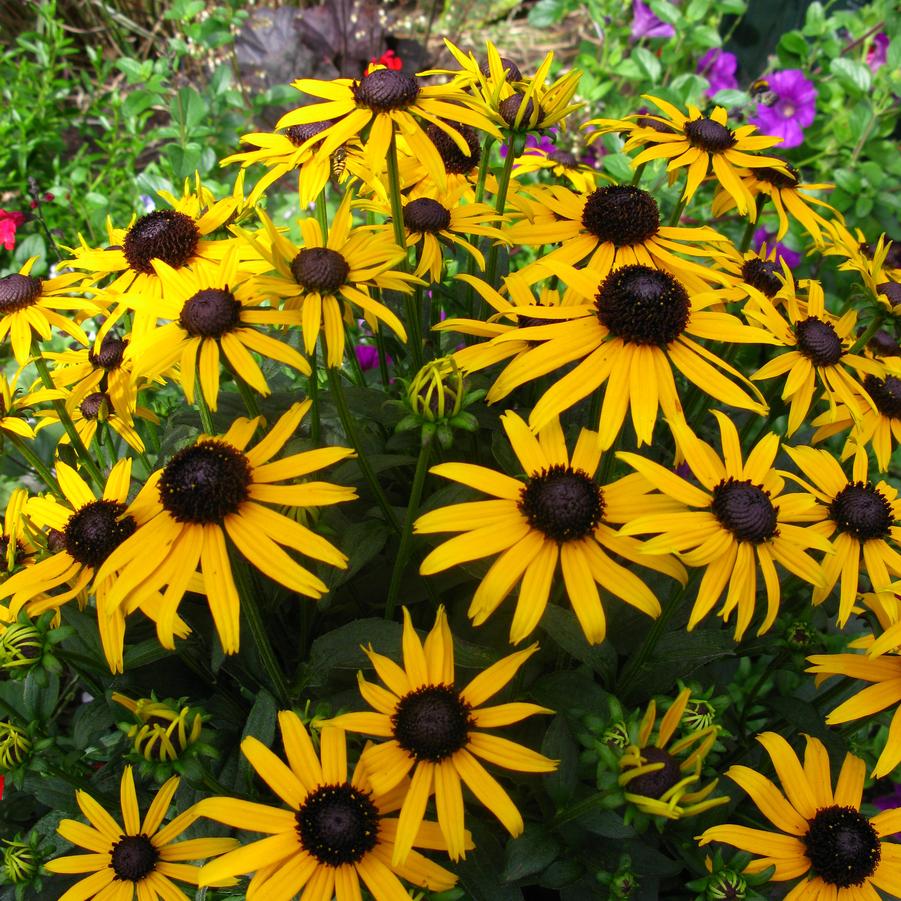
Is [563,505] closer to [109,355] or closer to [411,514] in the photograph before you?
[411,514]

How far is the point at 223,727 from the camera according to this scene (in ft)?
3.68

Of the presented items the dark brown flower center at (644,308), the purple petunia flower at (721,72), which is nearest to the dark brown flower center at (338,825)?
the dark brown flower center at (644,308)

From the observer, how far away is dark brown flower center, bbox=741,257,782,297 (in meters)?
1.31

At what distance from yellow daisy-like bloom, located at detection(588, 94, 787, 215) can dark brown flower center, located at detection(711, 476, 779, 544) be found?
19.2 inches

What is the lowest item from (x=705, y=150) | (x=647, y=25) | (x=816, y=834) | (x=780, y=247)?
(x=780, y=247)

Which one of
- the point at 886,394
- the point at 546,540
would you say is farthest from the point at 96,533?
the point at 886,394

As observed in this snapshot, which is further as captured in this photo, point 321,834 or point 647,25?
point 647,25

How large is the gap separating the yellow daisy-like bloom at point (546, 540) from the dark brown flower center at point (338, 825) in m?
0.22

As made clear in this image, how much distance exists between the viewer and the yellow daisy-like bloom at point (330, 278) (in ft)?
2.92

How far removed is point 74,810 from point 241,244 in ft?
2.73

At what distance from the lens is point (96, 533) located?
96 cm

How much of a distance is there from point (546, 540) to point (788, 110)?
90.5 inches

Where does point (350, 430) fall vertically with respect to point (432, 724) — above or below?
above

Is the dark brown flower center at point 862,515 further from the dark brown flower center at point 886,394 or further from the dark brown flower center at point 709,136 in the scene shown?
the dark brown flower center at point 709,136
